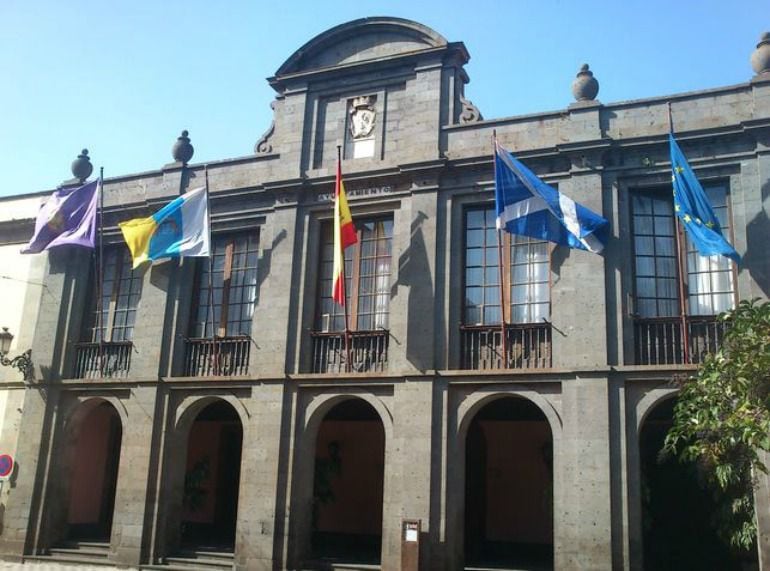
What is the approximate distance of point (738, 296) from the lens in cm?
1412

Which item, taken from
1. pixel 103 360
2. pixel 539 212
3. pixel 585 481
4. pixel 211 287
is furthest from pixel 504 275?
pixel 103 360

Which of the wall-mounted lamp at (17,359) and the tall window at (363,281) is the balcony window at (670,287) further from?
the wall-mounted lamp at (17,359)

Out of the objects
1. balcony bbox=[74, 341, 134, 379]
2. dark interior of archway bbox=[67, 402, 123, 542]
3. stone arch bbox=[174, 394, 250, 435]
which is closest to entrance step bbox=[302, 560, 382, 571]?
stone arch bbox=[174, 394, 250, 435]

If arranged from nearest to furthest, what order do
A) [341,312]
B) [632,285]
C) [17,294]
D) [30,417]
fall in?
[632,285]
[341,312]
[30,417]
[17,294]

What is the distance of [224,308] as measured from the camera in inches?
731

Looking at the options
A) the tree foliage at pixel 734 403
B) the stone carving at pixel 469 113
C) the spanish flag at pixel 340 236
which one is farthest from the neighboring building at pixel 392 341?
the tree foliage at pixel 734 403

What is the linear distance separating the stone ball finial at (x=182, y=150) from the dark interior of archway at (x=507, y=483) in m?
9.73

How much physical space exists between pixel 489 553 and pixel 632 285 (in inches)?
292

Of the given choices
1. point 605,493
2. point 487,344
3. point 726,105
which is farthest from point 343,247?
point 726,105

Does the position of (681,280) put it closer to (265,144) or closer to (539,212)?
(539,212)

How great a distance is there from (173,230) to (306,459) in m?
6.15

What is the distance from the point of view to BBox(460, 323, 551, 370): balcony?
15.2m

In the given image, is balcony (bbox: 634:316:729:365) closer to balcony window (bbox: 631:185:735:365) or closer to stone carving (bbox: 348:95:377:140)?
balcony window (bbox: 631:185:735:365)

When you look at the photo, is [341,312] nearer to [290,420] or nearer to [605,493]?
[290,420]
